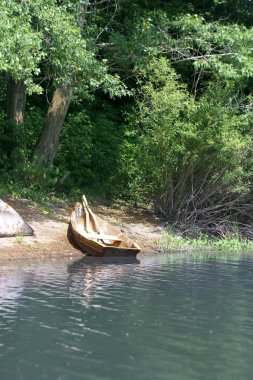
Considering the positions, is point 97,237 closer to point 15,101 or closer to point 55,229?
point 55,229

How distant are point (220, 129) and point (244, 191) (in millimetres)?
2166

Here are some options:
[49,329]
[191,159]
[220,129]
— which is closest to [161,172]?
[191,159]

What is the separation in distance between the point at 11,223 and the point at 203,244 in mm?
5543

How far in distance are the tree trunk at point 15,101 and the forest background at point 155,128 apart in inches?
1.2

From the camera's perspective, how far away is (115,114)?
23.1m

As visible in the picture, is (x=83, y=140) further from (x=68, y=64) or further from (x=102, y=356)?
(x=102, y=356)

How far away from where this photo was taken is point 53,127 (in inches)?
736

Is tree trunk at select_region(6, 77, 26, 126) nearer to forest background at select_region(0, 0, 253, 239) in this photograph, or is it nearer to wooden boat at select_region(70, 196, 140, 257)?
forest background at select_region(0, 0, 253, 239)

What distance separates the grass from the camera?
16.4 metres

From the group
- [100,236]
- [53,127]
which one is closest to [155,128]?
[53,127]

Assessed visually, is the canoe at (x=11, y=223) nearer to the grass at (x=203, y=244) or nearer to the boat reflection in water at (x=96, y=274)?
the boat reflection in water at (x=96, y=274)

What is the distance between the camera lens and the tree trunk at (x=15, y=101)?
19094 mm

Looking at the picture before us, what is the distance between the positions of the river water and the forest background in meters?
5.24

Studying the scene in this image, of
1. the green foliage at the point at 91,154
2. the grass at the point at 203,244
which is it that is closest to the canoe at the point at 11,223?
the grass at the point at 203,244
